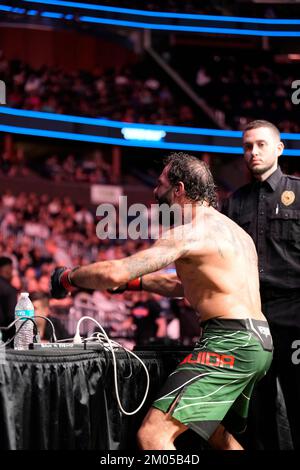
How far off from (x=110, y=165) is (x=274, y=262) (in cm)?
1253

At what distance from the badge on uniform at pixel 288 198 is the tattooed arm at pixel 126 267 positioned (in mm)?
1042

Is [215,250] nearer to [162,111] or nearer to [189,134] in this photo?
[189,134]

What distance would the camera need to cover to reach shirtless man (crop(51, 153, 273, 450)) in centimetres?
295

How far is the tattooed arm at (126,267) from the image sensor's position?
2.89m

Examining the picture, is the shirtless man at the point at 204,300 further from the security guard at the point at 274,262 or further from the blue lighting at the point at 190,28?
the blue lighting at the point at 190,28

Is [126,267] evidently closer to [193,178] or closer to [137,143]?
[193,178]

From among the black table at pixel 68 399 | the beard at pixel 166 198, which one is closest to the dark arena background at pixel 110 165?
the black table at pixel 68 399

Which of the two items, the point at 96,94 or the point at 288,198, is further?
the point at 96,94

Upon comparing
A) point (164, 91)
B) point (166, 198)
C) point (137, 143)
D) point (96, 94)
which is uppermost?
point (164, 91)

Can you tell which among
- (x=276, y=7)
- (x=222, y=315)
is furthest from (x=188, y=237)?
(x=276, y=7)

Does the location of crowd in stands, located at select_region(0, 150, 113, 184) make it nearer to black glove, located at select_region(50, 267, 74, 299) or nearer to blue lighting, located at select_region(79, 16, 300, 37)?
blue lighting, located at select_region(79, 16, 300, 37)

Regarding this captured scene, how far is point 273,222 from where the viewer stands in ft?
12.6

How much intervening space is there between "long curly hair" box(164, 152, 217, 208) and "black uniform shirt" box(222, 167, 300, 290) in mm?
609

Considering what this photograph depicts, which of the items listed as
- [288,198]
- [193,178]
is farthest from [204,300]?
[288,198]
